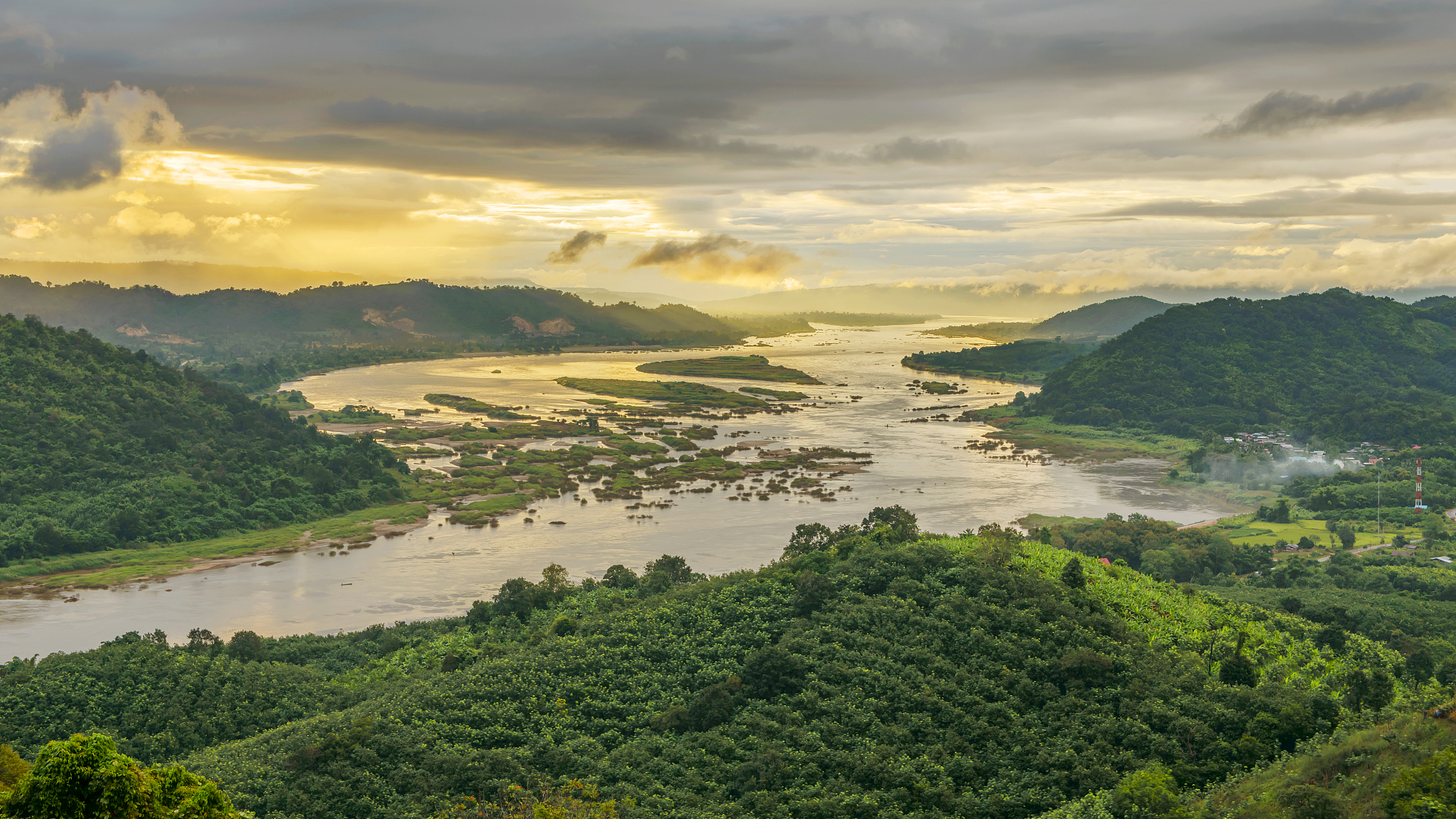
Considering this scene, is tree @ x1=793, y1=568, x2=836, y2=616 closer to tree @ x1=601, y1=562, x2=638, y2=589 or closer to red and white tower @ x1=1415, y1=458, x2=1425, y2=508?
tree @ x1=601, y1=562, x2=638, y2=589

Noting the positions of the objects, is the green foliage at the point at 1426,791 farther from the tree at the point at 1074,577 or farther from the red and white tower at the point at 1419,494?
the red and white tower at the point at 1419,494

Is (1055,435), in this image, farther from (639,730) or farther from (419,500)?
(639,730)

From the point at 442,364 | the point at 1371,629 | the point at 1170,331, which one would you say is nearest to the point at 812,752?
the point at 1371,629

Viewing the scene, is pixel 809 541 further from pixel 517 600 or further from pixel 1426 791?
pixel 1426 791

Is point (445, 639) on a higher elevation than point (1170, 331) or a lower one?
lower

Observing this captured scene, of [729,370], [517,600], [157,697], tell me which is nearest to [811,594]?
[517,600]

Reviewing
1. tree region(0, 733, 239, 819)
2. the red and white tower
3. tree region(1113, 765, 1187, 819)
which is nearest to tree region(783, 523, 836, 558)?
tree region(1113, 765, 1187, 819)
